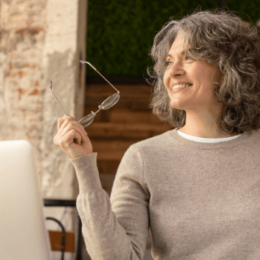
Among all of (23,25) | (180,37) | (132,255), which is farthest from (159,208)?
(23,25)

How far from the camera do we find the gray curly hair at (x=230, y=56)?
1085 mm

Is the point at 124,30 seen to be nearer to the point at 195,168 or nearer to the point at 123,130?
the point at 123,130

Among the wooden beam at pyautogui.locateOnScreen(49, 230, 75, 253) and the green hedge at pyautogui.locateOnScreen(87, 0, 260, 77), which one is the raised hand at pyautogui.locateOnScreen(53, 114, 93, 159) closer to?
the wooden beam at pyautogui.locateOnScreen(49, 230, 75, 253)

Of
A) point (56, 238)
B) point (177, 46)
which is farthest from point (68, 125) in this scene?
point (56, 238)

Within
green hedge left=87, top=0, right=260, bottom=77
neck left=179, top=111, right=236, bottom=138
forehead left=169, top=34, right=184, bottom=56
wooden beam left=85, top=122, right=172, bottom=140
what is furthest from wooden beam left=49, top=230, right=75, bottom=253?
green hedge left=87, top=0, right=260, bottom=77

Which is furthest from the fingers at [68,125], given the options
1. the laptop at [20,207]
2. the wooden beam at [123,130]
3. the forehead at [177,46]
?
the wooden beam at [123,130]

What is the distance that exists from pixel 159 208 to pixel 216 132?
1.09 ft

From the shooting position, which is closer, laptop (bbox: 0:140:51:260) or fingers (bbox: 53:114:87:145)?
laptop (bbox: 0:140:51:260)

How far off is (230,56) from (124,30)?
2811 mm

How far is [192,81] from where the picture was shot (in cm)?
106

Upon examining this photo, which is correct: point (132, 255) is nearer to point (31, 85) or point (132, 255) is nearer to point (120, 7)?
point (31, 85)

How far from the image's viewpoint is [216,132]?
3.64 ft

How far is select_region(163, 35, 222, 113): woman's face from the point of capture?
106cm

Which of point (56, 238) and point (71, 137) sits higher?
point (71, 137)
